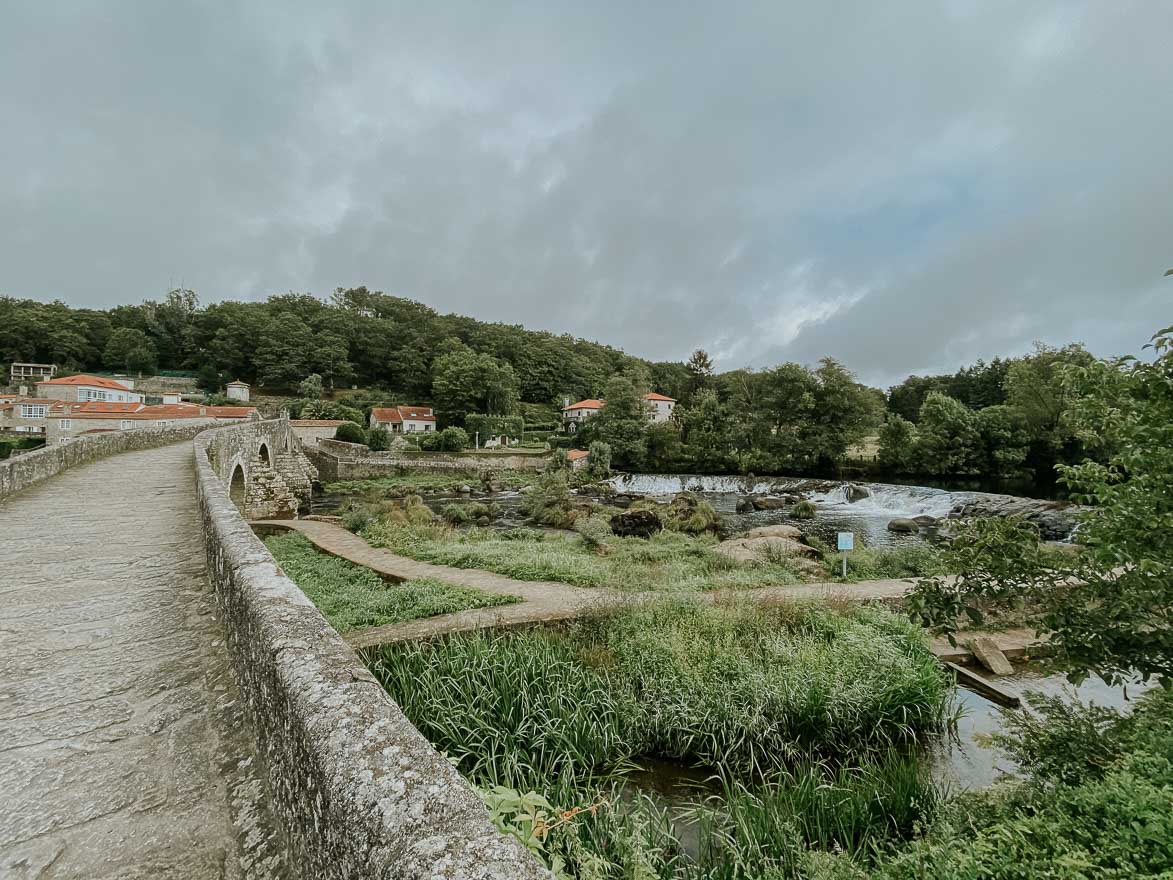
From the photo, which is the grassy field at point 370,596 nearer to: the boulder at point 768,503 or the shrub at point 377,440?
the boulder at point 768,503

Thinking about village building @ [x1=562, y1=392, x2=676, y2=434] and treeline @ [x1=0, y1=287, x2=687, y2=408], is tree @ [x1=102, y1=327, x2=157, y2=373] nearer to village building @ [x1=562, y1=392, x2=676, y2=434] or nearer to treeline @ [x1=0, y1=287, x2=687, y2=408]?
treeline @ [x1=0, y1=287, x2=687, y2=408]

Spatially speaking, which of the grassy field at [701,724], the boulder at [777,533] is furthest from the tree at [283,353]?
the grassy field at [701,724]

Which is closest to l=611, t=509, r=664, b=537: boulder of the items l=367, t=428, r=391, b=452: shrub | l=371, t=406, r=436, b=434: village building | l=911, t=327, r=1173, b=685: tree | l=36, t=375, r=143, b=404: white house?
l=911, t=327, r=1173, b=685: tree

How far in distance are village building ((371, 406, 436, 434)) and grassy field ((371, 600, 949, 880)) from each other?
53718 millimetres

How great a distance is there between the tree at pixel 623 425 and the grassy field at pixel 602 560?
27.5 metres

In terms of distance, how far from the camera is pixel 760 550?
13.2 m

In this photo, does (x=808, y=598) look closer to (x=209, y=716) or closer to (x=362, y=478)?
(x=209, y=716)

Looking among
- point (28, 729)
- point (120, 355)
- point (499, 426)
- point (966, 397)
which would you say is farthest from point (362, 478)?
point (120, 355)

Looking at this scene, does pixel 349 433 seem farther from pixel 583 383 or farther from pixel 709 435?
pixel 583 383

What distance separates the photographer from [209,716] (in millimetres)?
2537

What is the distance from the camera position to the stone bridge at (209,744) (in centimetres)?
125

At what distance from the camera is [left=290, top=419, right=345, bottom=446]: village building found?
137 ft

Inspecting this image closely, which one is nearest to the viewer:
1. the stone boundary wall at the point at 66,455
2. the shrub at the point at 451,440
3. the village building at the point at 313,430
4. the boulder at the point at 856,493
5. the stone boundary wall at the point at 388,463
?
the stone boundary wall at the point at 66,455

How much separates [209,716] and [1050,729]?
18.7 feet
